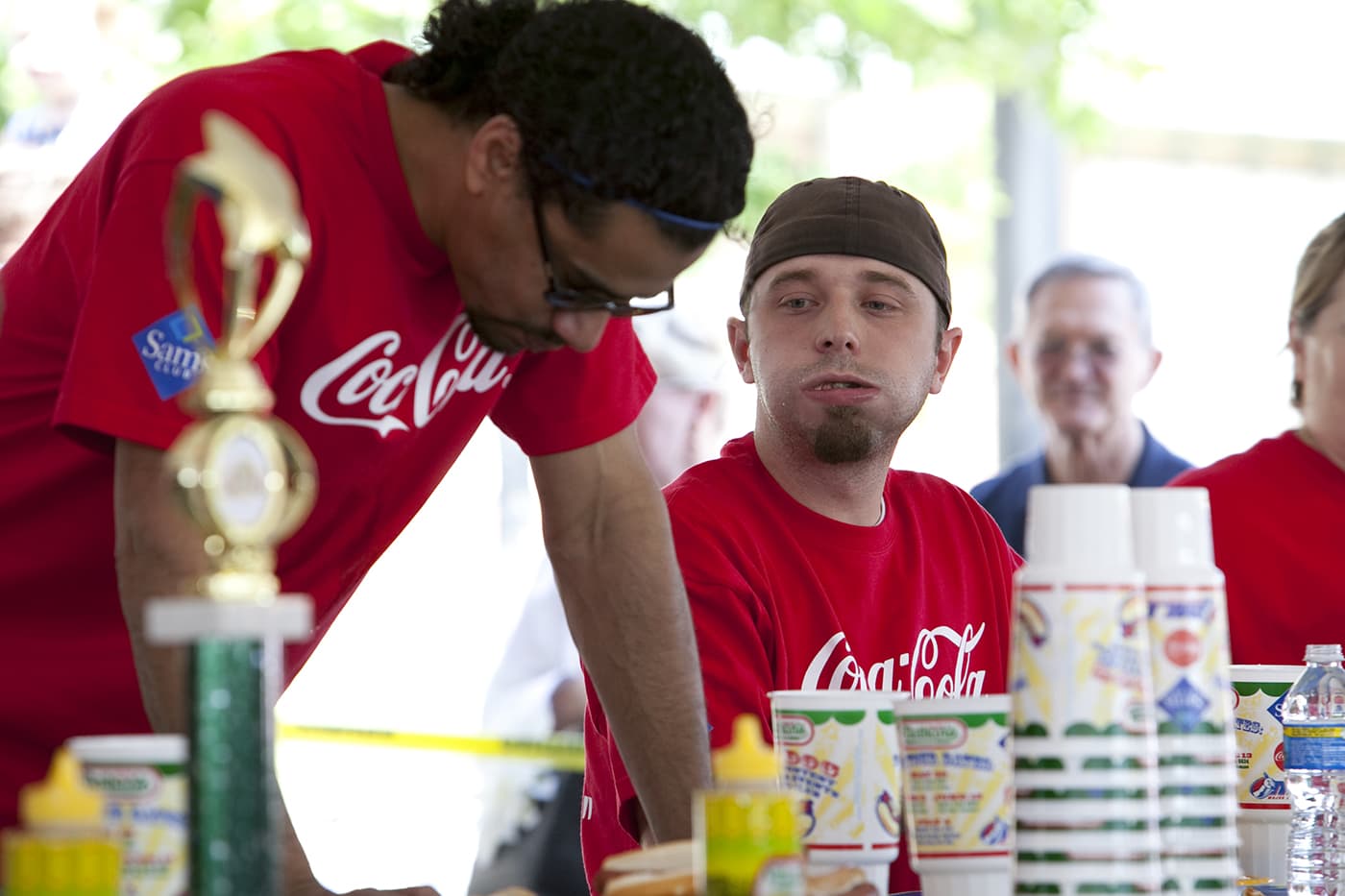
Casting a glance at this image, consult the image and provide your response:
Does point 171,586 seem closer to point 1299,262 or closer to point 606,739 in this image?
point 606,739

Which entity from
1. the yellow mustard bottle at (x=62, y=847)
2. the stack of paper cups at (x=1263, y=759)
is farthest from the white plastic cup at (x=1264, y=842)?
the yellow mustard bottle at (x=62, y=847)

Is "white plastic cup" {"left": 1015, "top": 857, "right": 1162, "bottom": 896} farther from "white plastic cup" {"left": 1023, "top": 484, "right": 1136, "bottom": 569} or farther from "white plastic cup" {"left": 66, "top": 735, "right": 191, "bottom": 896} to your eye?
"white plastic cup" {"left": 66, "top": 735, "right": 191, "bottom": 896}

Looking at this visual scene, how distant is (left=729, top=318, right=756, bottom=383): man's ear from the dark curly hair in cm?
93

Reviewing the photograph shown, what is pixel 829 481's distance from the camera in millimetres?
2465

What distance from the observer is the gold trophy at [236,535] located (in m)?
0.96

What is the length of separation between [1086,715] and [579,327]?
77 cm

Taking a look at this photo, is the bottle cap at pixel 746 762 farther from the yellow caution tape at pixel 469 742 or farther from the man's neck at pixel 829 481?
the yellow caution tape at pixel 469 742

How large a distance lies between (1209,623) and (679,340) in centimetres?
357

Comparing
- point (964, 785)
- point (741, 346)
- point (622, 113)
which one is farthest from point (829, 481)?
point (964, 785)

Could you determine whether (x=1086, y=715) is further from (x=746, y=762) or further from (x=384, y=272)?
(x=384, y=272)

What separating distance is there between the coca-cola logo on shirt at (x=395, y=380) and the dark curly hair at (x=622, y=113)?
0.81ft

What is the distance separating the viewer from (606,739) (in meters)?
2.22

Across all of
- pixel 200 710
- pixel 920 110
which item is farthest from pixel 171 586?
pixel 920 110

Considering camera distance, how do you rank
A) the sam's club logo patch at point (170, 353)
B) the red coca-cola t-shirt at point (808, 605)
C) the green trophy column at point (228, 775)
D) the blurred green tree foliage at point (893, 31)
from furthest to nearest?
the blurred green tree foliage at point (893, 31) < the red coca-cola t-shirt at point (808, 605) < the sam's club logo patch at point (170, 353) < the green trophy column at point (228, 775)
